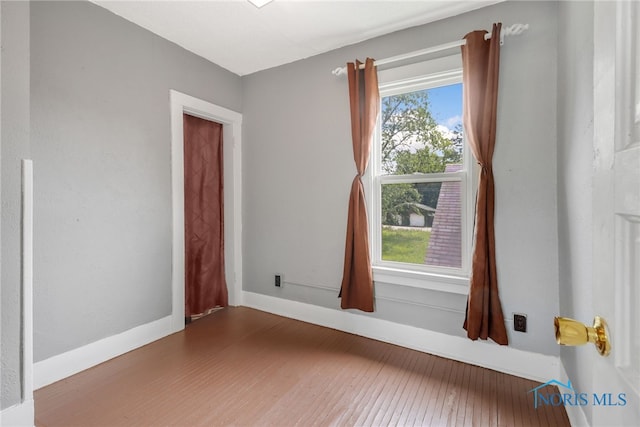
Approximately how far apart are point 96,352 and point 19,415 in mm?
681

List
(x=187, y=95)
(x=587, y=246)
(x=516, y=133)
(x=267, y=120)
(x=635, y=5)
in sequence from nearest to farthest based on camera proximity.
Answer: (x=635, y=5) → (x=587, y=246) → (x=516, y=133) → (x=187, y=95) → (x=267, y=120)

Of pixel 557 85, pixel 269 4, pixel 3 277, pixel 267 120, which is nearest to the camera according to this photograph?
pixel 3 277

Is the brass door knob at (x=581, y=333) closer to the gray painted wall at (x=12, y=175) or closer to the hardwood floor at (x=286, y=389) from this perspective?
the hardwood floor at (x=286, y=389)

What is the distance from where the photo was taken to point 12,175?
1.51 metres

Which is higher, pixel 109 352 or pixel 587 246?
pixel 587 246

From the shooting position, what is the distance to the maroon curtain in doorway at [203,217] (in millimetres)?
3074

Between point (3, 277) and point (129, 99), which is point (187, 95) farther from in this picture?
point (3, 277)

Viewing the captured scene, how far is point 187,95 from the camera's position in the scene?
9.12 feet

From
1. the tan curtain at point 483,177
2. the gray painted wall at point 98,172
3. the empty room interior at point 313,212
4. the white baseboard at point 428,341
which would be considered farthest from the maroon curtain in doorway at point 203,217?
the tan curtain at point 483,177

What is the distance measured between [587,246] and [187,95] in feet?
10.0

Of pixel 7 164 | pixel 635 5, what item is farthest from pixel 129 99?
pixel 635 5

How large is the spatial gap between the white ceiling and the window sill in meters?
1.95

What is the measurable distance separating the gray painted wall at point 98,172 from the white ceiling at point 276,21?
212mm

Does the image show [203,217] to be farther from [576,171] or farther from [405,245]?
[576,171]
